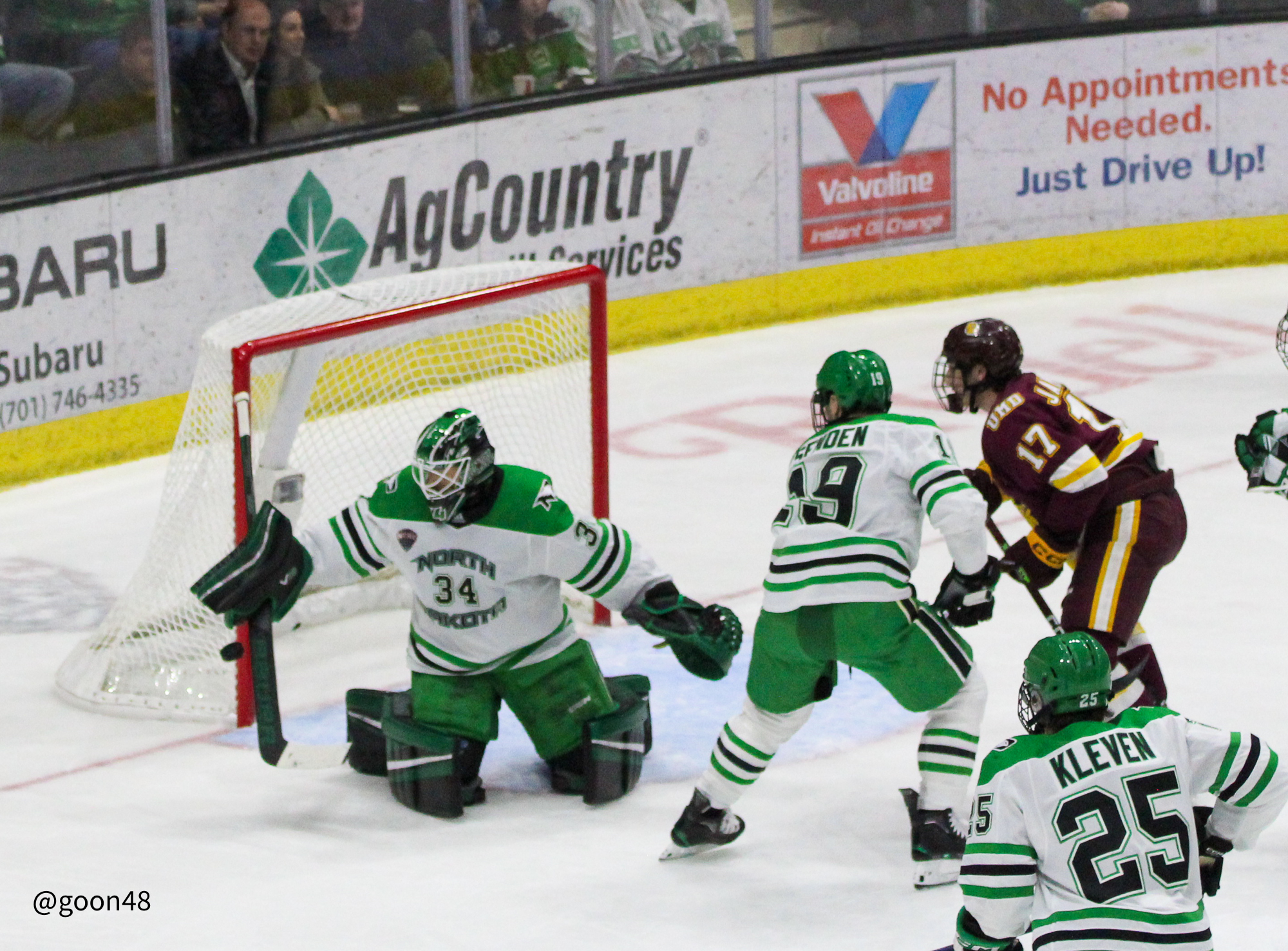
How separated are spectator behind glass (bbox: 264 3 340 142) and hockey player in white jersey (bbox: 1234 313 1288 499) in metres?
3.95

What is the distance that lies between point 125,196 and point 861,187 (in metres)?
3.15

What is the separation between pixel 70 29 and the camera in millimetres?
6629

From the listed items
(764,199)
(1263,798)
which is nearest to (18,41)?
(764,199)

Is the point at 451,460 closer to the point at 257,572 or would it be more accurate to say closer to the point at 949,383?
the point at 257,572

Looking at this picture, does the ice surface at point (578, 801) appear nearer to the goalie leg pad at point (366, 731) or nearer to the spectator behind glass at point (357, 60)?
the goalie leg pad at point (366, 731)

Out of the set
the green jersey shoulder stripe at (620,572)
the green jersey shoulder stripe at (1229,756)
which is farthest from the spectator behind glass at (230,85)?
the green jersey shoulder stripe at (1229,756)

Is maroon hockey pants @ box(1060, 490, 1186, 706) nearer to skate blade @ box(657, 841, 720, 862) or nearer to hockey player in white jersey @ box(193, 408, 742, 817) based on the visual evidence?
hockey player in white jersey @ box(193, 408, 742, 817)

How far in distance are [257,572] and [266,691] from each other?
0.29 m

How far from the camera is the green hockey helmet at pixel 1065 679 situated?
2.85 meters

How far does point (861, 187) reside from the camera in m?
8.70

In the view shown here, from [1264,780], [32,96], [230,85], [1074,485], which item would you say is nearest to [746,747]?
[1074,485]

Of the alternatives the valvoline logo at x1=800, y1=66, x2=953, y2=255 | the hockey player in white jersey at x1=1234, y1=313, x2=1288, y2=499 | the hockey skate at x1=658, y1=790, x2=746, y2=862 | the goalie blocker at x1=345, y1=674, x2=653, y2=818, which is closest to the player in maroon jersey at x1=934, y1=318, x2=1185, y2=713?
the hockey player in white jersey at x1=1234, y1=313, x2=1288, y2=499

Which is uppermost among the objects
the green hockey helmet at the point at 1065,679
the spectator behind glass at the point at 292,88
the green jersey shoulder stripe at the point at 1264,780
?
the spectator behind glass at the point at 292,88

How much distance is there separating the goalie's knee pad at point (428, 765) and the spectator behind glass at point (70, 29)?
3.02m
